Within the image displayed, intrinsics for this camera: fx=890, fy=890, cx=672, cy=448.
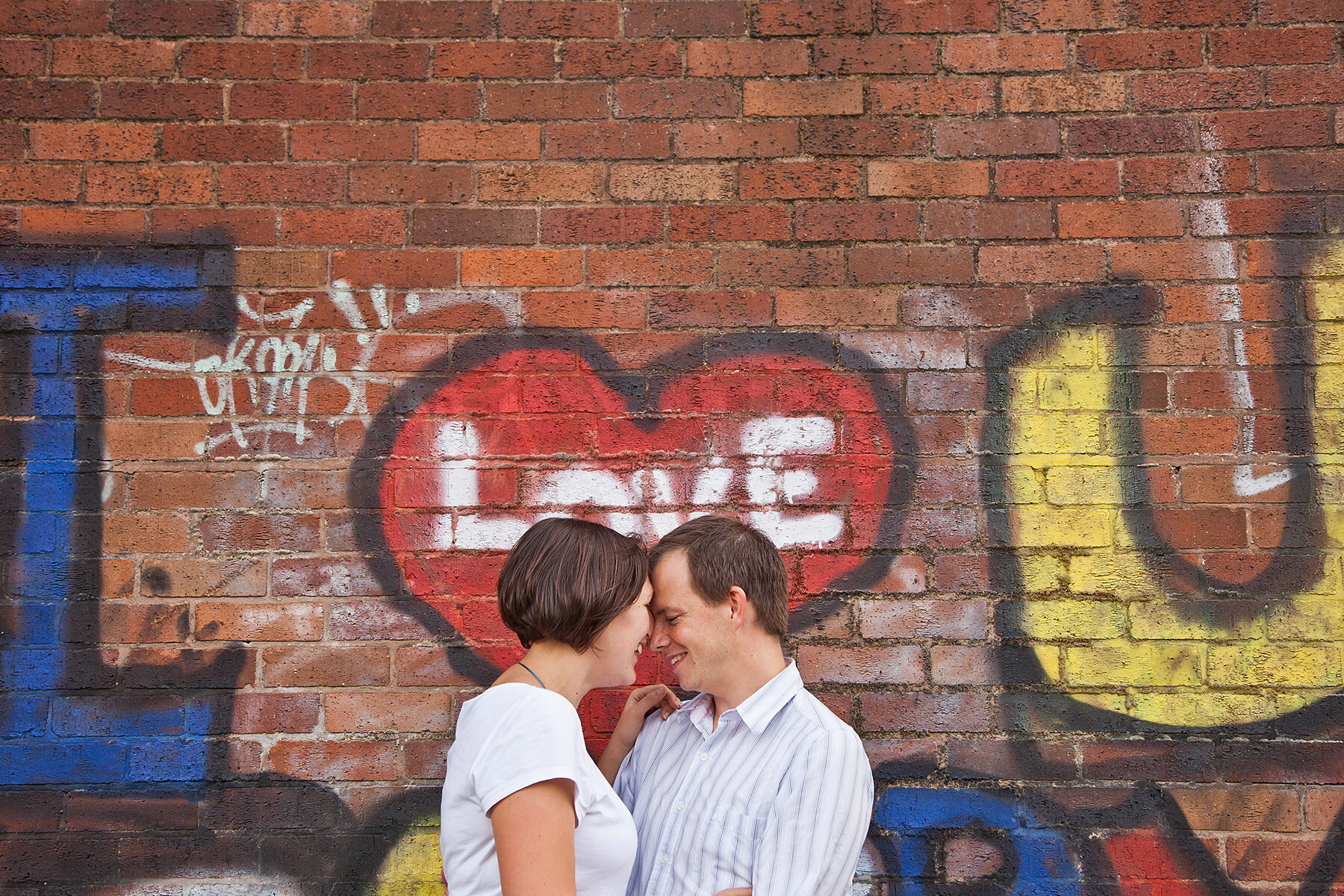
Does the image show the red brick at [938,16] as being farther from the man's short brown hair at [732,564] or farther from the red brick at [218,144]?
the red brick at [218,144]

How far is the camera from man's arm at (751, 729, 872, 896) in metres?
1.63

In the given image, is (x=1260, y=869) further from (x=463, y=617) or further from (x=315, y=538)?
(x=315, y=538)

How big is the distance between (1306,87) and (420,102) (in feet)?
7.71

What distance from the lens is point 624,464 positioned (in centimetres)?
232

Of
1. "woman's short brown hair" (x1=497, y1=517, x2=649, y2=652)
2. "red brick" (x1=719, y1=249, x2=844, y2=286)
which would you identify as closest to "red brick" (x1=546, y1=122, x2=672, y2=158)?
"red brick" (x1=719, y1=249, x2=844, y2=286)

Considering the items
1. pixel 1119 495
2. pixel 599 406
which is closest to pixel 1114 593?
pixel 1119 495

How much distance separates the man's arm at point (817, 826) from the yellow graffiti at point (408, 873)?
97cm

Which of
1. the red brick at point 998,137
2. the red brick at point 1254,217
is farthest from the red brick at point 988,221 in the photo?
the red brick at point 1254,217

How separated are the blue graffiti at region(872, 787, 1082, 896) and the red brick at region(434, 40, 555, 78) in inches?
83.5

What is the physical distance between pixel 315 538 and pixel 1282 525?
2.49 m

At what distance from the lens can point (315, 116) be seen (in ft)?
7.89

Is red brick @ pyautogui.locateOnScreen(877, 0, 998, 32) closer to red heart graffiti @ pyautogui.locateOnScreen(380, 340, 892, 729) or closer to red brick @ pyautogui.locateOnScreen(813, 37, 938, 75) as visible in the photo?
red brick @ pyautogui.locateOnScreen(813, 37, 938, 75)

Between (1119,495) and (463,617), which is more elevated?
(1119,495)

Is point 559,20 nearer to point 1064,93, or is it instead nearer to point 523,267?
point 523,267
